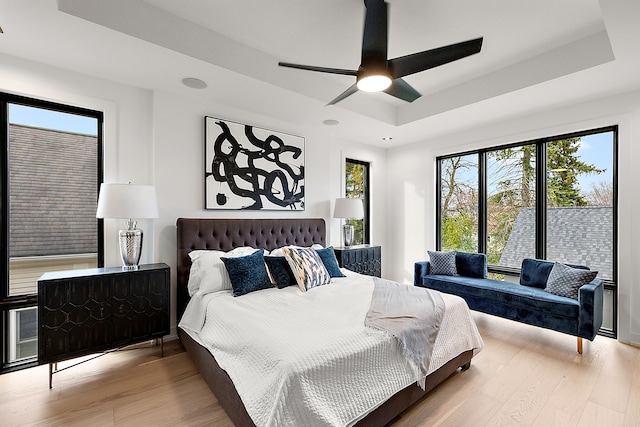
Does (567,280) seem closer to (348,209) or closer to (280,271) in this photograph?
(348,209)

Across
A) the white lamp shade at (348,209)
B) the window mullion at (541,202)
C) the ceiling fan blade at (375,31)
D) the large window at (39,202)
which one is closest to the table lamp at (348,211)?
the white lamp shade at (348,209)

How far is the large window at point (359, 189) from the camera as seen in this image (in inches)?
203

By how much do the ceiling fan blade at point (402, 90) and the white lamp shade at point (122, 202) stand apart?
226 centimetres

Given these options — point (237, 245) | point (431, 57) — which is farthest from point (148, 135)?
point (431, 57)

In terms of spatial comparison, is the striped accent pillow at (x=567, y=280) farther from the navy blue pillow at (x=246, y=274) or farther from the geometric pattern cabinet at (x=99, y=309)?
the geometric pattern cabinet at (x=99, y=309)

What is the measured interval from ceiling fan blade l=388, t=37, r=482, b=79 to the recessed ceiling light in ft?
6.07

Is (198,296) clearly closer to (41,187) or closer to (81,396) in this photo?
(81,396)

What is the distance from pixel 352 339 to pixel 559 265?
2.85 m

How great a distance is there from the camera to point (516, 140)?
4.02 meters

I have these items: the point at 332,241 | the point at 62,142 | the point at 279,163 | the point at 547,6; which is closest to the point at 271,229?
the point at 279,163

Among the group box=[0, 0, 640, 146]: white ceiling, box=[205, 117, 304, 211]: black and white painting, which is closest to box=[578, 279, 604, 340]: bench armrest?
box=[0, 0, 640, 146]: white ceiling

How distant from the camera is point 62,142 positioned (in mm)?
2855

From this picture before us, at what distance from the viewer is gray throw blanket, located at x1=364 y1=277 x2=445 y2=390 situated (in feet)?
6.49

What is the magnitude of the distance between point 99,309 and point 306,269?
68.4 inches
